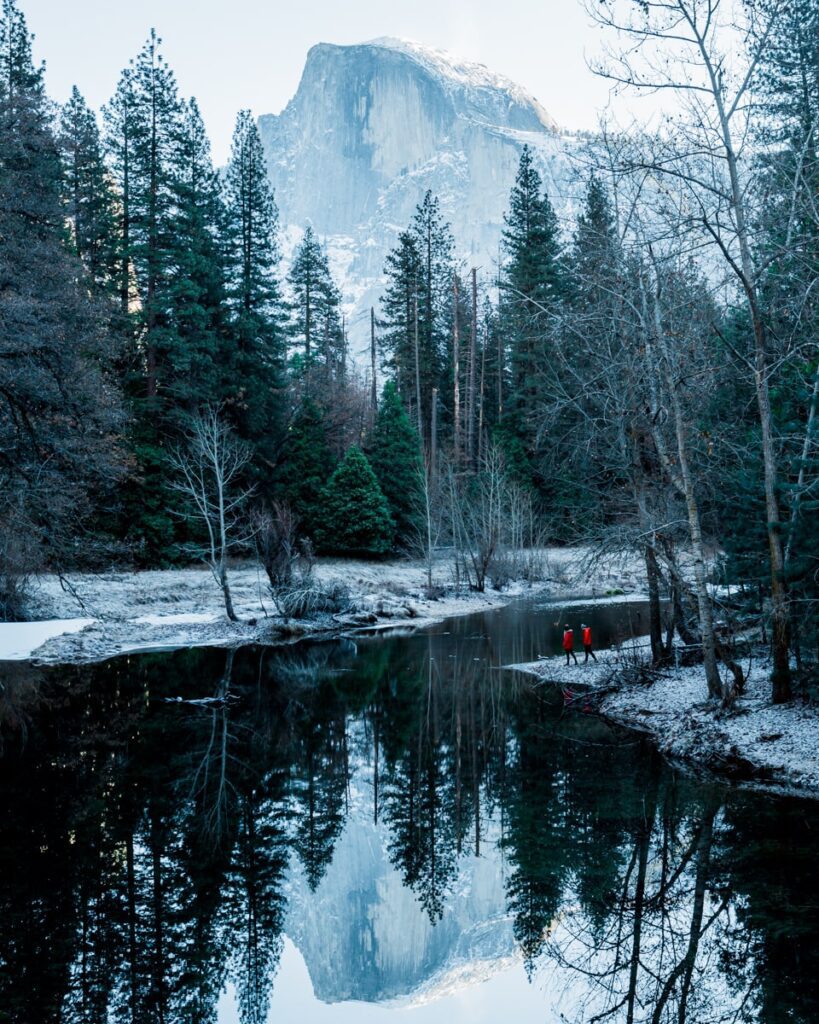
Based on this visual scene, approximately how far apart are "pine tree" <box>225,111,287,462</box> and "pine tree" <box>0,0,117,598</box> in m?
14.0

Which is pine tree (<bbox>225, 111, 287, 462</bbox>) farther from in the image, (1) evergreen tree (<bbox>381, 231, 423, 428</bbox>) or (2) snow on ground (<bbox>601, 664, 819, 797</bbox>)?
(2) snow on ground (<bbox>601, 664, 819, 797</bbox>)

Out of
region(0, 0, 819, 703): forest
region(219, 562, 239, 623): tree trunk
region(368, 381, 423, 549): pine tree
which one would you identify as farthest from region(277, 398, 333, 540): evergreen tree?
region(219, 562, 239, 623): tree trunk

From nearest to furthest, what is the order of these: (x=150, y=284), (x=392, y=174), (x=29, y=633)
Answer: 1. (x=29, y=633)
2. (x=150, y=284)
3. (x=392, y=174)

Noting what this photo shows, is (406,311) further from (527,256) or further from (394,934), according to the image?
(394,934)

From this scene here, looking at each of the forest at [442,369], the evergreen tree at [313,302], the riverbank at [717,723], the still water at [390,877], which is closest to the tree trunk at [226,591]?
the forest at [442,369]

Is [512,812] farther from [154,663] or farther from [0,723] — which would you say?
[154,663]

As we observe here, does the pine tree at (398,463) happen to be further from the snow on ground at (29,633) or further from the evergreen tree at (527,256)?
the snow on ground at (29,633)

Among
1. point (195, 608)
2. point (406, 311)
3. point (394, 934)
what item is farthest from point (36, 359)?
point (406, 311)

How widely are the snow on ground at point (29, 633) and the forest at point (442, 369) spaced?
1098 millimetres

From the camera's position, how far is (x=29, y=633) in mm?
21969

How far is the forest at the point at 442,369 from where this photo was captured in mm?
11688

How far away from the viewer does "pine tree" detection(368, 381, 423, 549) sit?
40344 mm

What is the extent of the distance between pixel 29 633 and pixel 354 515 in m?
16.7

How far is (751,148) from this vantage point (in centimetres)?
1150
